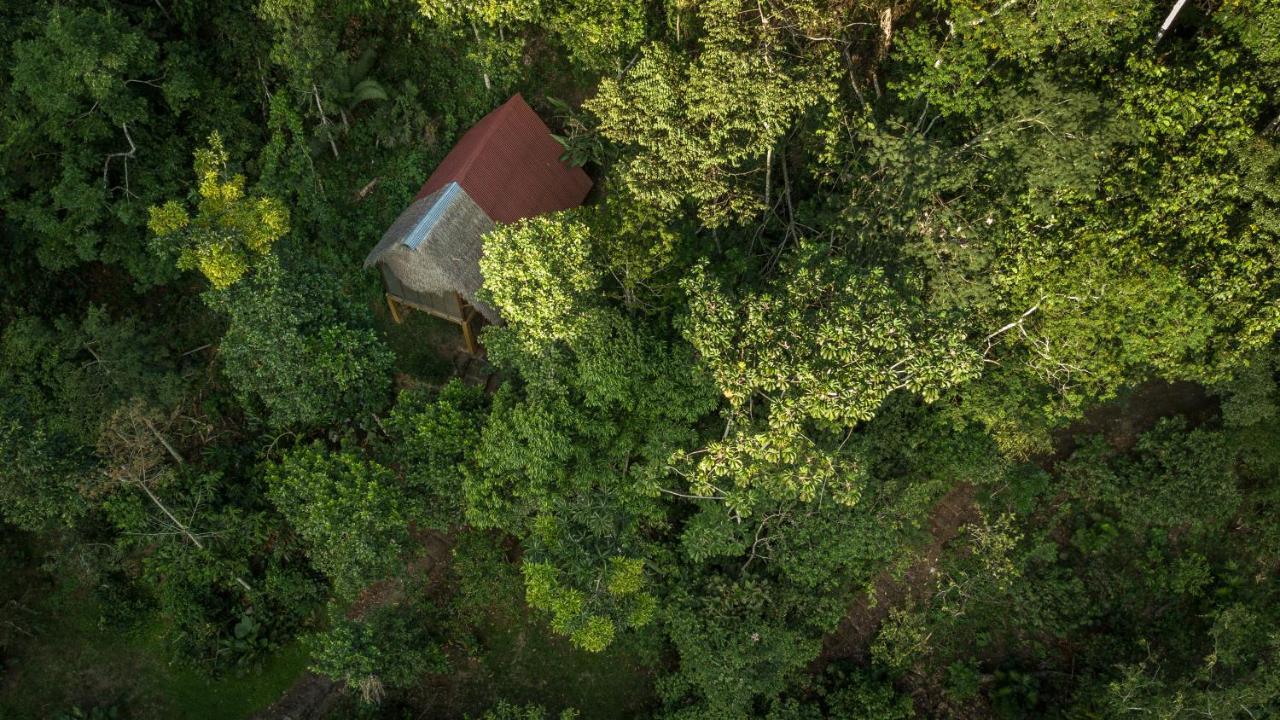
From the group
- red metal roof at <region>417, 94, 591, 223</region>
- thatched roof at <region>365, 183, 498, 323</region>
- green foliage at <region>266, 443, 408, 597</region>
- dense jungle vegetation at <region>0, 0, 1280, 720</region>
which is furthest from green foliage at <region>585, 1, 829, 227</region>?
green foliage at <region>266, 443, 408, 597</region>

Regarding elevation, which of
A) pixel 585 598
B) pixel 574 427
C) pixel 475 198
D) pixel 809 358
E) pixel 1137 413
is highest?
pixel 475 198

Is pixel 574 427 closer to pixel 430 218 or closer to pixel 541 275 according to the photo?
pixel 541 275

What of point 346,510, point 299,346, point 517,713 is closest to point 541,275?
point 299,346

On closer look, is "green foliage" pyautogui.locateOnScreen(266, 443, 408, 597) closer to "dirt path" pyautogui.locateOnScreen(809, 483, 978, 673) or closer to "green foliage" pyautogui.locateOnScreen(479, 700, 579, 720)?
"green foliage" pyautogui.locateOnScreen(479, 700, 579, 720)

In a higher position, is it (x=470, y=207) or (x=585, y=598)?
(x=470, y=207)

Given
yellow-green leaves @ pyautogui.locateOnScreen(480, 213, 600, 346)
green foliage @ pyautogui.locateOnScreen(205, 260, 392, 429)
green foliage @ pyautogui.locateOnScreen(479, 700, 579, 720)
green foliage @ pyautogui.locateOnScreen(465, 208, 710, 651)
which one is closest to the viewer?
yellow-green leaves @ pyautogui.locateOnScreen(480, 213, 600, 346)
